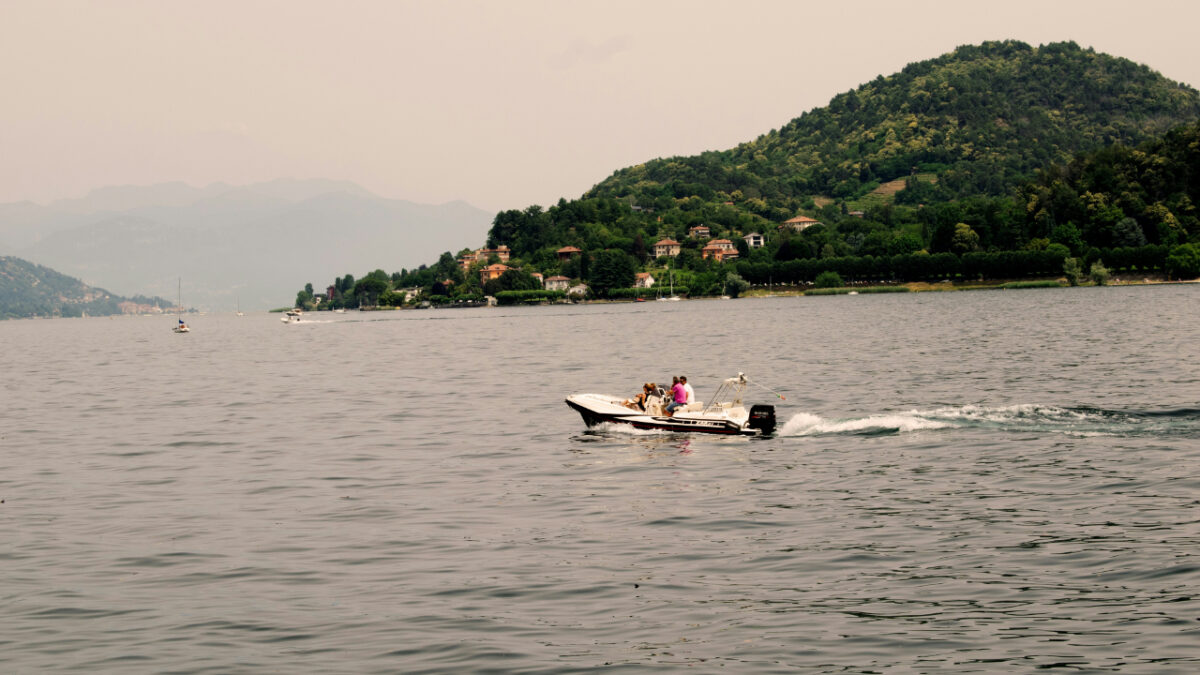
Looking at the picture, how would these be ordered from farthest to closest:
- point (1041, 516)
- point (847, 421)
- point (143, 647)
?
point (847, 421), point (1041, 516), point (143, 647)

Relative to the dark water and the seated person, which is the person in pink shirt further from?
the dark water

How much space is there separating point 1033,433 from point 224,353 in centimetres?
11228

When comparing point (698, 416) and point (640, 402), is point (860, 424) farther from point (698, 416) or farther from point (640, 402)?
point (640, 402)

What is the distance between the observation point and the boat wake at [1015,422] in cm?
3934

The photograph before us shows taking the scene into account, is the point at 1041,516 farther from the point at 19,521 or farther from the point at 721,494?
the point at 19,521

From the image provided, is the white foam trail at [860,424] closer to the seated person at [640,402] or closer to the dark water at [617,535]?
the dark water at [617,535]

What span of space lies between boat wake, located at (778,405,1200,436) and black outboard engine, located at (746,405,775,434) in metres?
0.57

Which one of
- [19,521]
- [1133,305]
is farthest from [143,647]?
[1133,305]

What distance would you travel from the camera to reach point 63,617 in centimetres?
2070

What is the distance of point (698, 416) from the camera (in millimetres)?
43562

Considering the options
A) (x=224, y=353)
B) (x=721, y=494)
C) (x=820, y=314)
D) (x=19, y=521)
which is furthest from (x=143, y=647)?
(x=820, y=314)

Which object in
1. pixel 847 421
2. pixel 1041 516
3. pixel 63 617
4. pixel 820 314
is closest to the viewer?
pixel 63 617

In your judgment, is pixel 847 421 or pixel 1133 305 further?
pixel 1133 305

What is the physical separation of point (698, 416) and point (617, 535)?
17.6 metres
